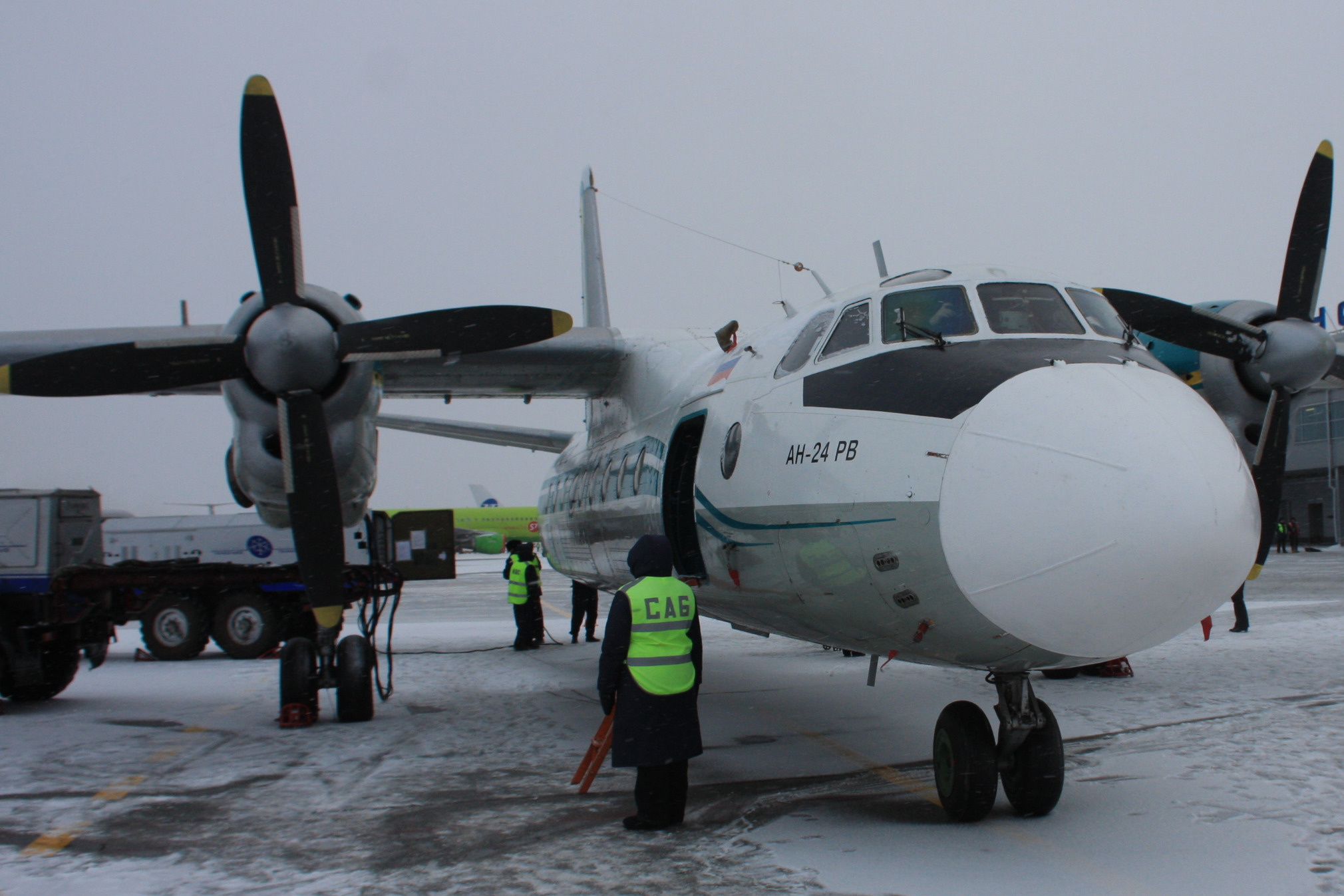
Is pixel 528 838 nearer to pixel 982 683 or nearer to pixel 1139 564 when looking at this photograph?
pixel 1139 564

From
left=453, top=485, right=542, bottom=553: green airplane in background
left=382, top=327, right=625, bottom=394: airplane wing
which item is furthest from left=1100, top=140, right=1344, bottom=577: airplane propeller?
left=453, top=485, right=542, bottom=553: green airplane in background

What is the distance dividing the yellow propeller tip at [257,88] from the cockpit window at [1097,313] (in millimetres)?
6114

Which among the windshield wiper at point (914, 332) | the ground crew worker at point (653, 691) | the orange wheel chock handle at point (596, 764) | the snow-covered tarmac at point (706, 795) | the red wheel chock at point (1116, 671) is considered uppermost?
the windshield wiper at point (914, 332)

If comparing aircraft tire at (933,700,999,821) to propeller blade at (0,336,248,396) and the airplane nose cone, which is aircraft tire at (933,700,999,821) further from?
propeller blade at (0,336,248,396)

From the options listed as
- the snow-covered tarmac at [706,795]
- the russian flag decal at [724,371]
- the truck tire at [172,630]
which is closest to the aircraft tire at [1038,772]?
the snow-covered tarmac at [706,795]

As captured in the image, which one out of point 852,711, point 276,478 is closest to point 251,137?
point 276,478

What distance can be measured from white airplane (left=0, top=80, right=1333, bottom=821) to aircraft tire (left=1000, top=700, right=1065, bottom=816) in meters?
0.02

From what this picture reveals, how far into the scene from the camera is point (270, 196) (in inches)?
304

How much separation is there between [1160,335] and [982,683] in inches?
161

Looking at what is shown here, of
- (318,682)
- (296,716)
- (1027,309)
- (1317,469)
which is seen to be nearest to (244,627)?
(318,682)

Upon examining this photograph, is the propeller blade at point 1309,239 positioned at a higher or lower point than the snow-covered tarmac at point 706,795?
higher

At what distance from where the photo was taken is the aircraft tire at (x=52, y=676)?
10789mm

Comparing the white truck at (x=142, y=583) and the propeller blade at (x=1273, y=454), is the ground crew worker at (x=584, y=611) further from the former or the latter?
the propeller blade at (x=1273, y=454)

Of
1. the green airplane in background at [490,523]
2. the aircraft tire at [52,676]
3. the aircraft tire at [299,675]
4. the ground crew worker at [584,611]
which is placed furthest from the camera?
the green airplane in background at [490,523]
